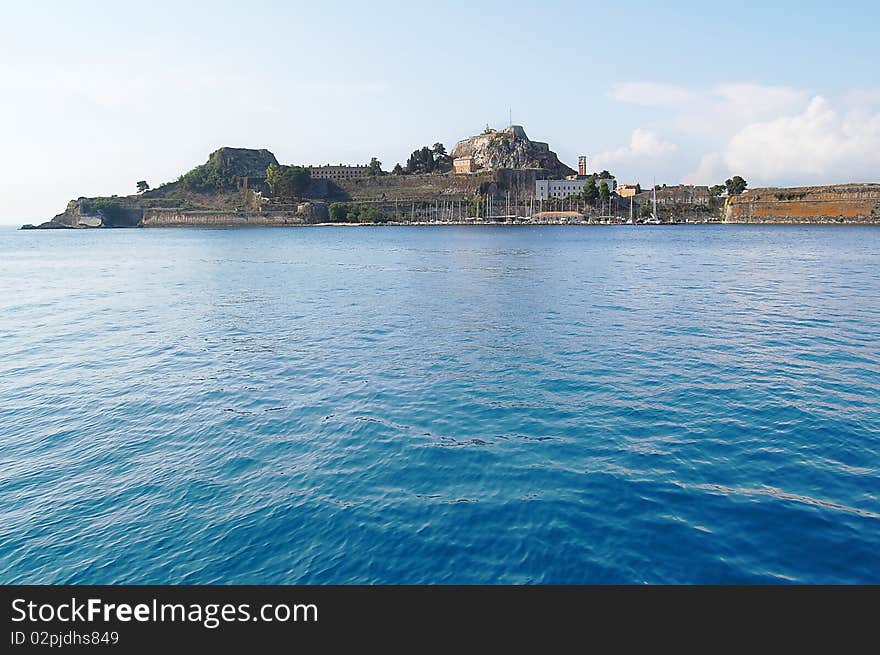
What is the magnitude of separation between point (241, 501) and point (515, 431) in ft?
21.0

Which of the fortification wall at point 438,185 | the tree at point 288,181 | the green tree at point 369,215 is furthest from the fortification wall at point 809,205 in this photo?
the tree at point 288,181

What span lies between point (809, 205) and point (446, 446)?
527 ft

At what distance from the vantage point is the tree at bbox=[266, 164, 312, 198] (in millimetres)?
178000

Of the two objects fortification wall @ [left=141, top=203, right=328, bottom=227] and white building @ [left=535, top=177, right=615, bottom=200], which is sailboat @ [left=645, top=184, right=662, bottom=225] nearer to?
white building @ [left=535, top=177, right=615, bottom=200]

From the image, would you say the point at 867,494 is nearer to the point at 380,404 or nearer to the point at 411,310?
the point at 380,404

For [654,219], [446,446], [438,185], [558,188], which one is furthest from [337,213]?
[446,446]

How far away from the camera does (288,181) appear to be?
178000 mm

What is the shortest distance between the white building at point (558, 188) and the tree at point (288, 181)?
6999 centimetres

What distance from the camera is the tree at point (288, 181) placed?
7008 inches

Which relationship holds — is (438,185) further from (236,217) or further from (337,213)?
(236,217)

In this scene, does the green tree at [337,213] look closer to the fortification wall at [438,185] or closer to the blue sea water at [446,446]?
the fortification wall at [438,185]

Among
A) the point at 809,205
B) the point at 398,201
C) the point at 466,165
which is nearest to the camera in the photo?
the point at 809,205

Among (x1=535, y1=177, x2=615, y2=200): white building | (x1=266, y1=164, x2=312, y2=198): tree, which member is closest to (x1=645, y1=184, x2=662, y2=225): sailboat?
(x1=535, y1=177, x2=615, y2=200): white building

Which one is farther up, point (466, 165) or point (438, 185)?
point (466, 165)
